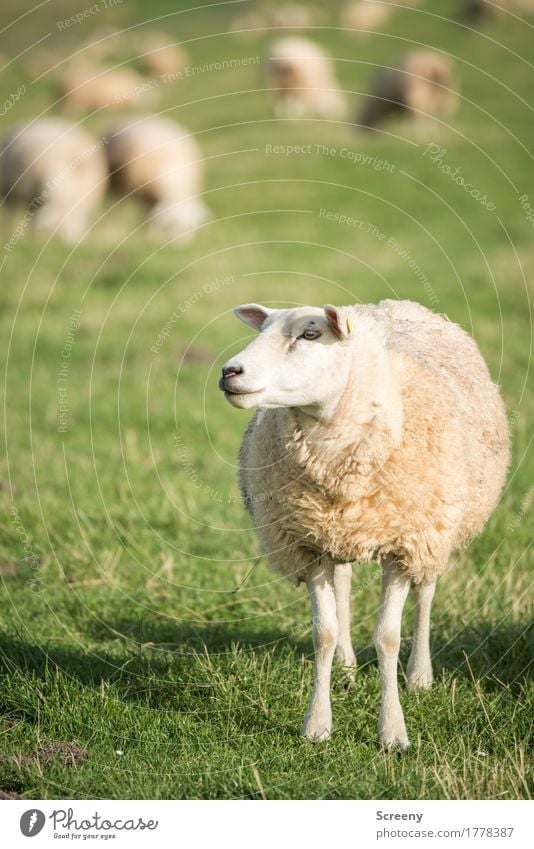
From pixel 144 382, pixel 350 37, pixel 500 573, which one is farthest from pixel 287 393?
pixel 350 37

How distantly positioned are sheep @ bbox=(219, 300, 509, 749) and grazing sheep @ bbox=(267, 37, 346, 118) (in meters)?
22.3

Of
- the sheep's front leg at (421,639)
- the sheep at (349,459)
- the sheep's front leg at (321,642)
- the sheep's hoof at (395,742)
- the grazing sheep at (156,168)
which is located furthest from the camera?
the grazing sheep at (156,168)

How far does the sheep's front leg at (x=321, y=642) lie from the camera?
170 inches

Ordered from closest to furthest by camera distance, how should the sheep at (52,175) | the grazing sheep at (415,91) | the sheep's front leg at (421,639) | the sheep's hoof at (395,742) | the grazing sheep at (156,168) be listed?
the sheep's hoof at (395,742)
the sheep's front leg at (421,639)
the sheep at (52,175)
the grazing sheep at (156,168)
the grazing sheep at (415,91)

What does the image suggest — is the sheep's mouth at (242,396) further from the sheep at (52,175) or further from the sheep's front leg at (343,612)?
the sheep at (52,175)

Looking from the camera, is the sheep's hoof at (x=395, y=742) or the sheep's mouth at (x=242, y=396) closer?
the sheep's mouth at (x=242, y=396)

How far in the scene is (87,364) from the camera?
11.0 metres

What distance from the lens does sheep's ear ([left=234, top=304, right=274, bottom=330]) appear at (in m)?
4.14

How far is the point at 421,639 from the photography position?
4.88 m

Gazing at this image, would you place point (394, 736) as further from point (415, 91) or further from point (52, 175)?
point (415, 91)

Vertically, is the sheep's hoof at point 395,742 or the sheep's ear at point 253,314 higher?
the sheep's ear at point 253,314

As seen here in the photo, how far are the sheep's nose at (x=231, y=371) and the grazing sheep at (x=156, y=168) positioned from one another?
1365 cm

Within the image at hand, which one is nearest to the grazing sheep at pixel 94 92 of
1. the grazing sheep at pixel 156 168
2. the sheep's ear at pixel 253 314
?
the grazing sheep at pixel 156 168
